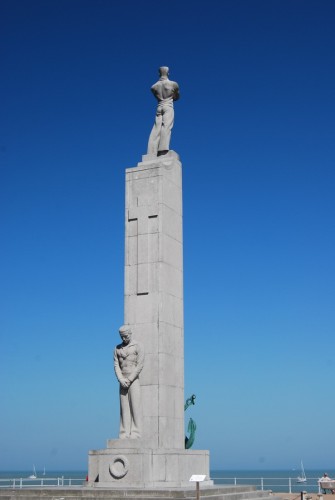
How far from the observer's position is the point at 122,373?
21641mm

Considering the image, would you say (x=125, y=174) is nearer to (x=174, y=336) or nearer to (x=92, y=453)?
(x=174, y=336)

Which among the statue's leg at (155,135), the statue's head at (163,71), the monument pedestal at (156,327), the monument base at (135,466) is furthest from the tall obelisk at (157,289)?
the statue's head at (163,71)

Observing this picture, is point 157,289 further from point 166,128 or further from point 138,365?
point 166,128

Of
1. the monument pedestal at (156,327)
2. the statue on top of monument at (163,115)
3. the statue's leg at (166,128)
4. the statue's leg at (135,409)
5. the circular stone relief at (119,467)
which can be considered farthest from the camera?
the statue on top of monument at (163,115)

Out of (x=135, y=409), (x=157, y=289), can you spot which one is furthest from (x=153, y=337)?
(x=135, y=409)

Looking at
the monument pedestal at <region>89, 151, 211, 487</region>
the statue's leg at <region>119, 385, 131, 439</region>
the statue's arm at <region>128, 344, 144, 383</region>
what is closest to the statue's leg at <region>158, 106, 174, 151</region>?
the monument pedestal at <region>89, 151, 211, 487</region>

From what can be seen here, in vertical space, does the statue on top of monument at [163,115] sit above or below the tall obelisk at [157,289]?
above

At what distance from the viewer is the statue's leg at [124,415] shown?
2139 cm

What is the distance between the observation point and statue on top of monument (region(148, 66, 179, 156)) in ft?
80.8

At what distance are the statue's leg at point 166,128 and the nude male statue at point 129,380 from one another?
625cm

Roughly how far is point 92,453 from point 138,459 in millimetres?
1568

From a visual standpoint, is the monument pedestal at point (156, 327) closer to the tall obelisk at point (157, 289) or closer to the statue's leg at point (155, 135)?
the tall obelisk at point (157, 289)

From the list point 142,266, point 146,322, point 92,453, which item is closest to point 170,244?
point 142,266

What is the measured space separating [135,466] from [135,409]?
1.74 meters
